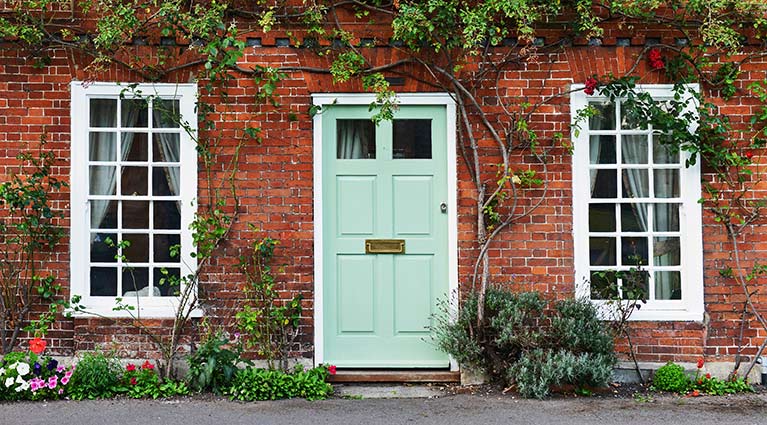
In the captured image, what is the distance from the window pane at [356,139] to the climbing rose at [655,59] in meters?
2.54

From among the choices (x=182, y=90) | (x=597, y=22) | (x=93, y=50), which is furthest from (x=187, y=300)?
(x=597, y=22)

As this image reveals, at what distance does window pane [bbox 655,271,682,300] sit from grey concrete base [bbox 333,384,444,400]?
219 centimetres

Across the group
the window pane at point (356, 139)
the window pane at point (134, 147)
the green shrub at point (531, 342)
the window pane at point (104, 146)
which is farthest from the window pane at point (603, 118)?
the window pane at point (104, 146)

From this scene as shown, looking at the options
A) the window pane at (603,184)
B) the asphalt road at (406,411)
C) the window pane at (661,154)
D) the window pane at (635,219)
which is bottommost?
the asphalt road at (406,411)

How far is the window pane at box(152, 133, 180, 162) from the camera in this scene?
7.88 m

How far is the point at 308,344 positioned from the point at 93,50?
3231 mm

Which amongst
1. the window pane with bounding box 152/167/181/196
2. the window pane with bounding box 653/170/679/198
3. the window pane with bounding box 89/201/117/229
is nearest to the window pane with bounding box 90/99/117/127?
the window pane with bounding box 152/167/181/196

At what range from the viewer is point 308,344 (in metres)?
7.74

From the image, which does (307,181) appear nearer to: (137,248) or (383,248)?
(383,248)

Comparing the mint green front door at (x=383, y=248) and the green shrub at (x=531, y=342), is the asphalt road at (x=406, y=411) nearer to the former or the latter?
the green shrub at (x=531, y=342)

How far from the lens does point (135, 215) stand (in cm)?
786

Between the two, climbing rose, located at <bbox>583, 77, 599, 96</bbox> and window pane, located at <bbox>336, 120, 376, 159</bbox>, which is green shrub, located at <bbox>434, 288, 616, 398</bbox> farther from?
climbing rose, located at <bbox>583, 77, 599, 96</bbox>

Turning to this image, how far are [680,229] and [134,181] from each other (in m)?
4.95

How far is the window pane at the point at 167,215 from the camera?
7852mm
